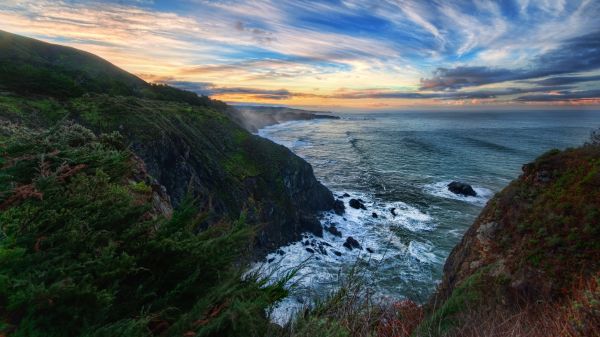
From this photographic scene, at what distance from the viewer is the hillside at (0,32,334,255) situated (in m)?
23.8

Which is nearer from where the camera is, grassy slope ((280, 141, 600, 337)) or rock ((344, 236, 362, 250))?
grassy slope ((280, 141, 600, 337))

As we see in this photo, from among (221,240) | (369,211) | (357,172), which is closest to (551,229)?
(221,240)

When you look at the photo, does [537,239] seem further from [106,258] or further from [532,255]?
[106,258]

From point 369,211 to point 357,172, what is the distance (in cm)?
1915

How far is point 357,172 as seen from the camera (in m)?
58.4

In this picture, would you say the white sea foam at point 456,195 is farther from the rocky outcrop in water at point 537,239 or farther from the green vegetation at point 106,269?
the green vegetation at point 106,269

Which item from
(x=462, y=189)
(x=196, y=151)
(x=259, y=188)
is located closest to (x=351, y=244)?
(x=259, y=188)

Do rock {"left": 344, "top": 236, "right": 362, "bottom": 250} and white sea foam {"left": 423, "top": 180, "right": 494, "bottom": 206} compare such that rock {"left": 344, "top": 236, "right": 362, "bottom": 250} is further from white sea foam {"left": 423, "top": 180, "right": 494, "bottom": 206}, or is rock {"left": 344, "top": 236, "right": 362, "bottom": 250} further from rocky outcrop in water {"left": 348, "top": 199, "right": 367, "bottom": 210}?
white sea foam {"left": 423, "top": 180, "right": 494, "bottom": 206}

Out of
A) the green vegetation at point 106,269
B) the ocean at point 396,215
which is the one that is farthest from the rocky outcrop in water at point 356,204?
the green vegetation at point 106,269

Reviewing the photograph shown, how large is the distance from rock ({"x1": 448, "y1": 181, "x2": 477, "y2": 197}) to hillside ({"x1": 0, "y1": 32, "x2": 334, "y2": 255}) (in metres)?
20.1

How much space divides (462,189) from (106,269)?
164ft

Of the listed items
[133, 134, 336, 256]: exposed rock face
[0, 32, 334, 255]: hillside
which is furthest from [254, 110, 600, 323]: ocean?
[0, 32, 334, 255]: hillside

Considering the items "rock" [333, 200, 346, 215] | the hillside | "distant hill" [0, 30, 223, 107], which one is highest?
"distant hill" [0, 30, 223, 107]

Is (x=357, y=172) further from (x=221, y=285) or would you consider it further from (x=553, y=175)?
(x=221, y=285)
